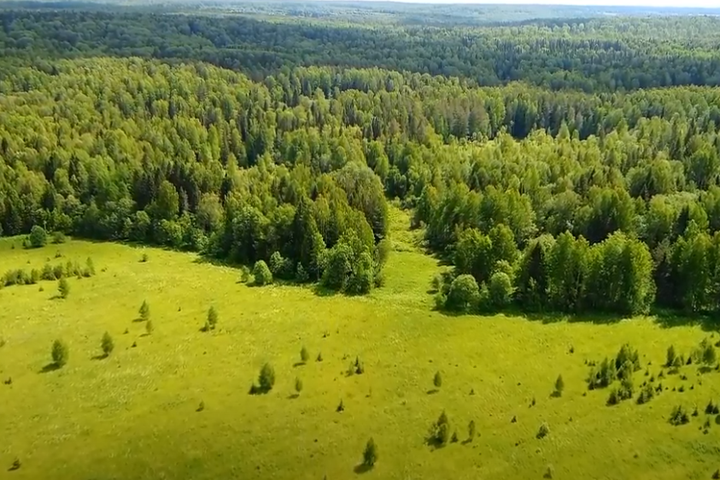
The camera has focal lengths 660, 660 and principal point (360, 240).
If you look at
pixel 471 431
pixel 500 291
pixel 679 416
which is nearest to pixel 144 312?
pixel 500 291

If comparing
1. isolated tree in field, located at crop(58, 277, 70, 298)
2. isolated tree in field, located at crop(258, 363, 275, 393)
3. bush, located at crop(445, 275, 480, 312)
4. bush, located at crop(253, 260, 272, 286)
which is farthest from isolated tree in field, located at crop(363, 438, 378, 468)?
isolated tree in field, located at crop(58, 277, 70, 298)

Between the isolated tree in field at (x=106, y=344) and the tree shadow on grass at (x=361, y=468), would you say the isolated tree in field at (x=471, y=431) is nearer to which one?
the tree shadow on grass at (x=361, y=468)

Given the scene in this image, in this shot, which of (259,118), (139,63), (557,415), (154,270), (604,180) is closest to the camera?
(557,415)

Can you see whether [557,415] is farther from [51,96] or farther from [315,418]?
[51,96]

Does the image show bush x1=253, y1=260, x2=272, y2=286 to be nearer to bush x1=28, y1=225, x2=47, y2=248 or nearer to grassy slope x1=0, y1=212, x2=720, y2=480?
grassy slope x1=0, y1=212, x2=720, y2=480

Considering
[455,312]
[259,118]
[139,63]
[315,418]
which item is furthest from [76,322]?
[139,63]

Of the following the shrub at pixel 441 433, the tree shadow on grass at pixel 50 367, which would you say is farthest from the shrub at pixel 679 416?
the tree shadow on grass at pixel 50 367
